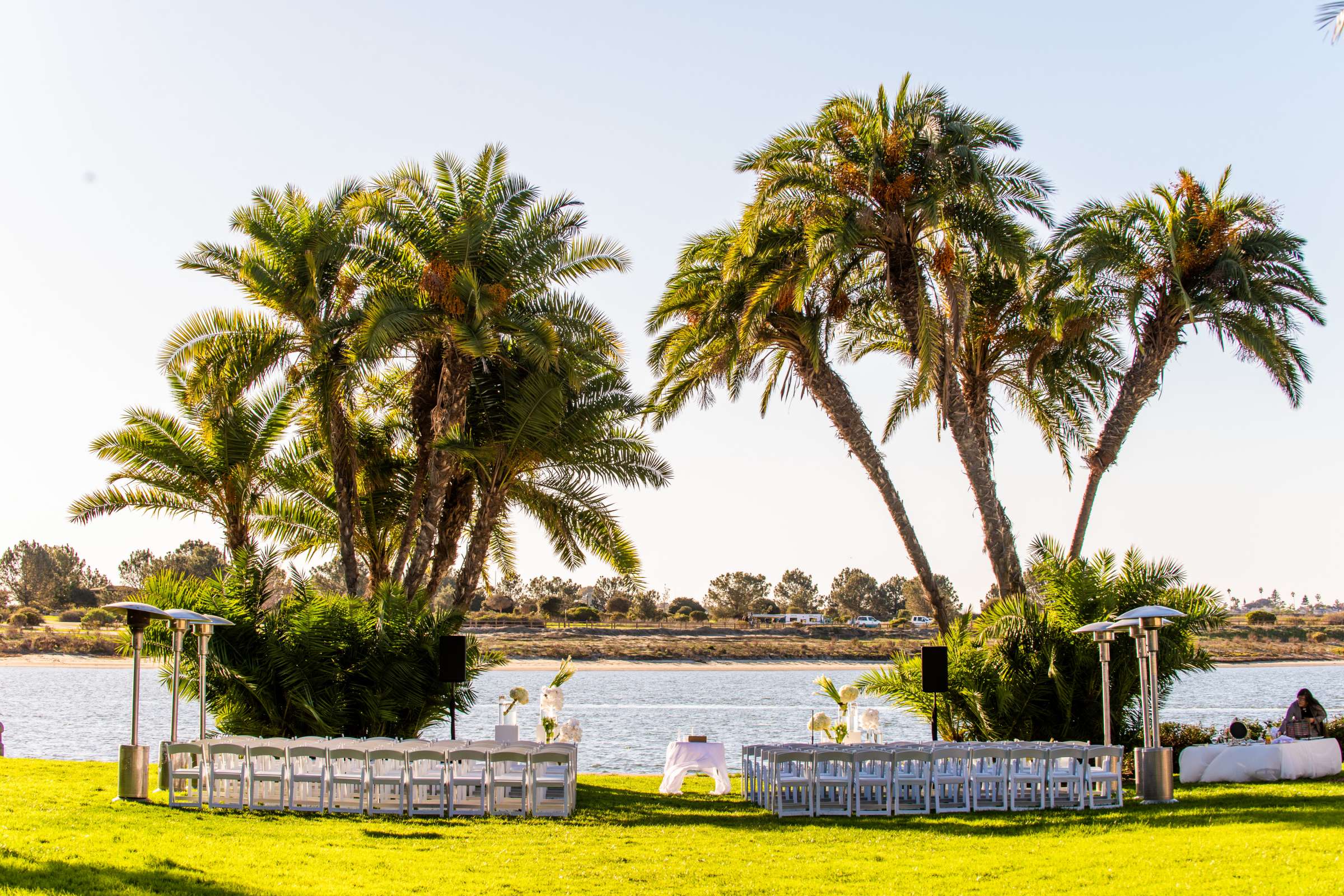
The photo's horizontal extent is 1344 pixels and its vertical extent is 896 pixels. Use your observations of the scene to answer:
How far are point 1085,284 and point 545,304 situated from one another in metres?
10.3

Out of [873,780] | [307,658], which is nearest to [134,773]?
[307,658]

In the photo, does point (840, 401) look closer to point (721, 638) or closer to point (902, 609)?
point (721, 638)

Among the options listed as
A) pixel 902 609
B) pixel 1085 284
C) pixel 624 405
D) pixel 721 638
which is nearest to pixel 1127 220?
pixel 1085 284

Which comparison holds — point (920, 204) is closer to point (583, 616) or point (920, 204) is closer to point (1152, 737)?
point (1152, 737)

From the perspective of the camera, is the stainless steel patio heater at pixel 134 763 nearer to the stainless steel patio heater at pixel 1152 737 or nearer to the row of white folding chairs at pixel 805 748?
the row of white folding chairs at pixel 805 748

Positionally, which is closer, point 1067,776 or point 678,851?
point 678,851

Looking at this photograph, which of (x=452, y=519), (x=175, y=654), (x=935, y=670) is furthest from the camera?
(x=452, y=519)

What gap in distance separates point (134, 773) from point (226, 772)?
44.4 inches

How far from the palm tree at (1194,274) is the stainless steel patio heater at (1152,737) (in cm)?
964

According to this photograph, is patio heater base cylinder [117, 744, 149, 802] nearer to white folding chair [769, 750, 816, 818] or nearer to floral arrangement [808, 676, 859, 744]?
white folding chair [769, 750, 816, 818]

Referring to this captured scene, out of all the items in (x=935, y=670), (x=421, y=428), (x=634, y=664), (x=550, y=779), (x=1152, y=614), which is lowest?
(x=634, y=664)

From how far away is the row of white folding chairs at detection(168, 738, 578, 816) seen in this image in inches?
522

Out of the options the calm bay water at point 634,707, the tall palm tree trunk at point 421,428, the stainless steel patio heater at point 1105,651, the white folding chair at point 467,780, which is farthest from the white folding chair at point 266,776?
the stainless steel patio heater at point 1105,651

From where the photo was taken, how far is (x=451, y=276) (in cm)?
2189
